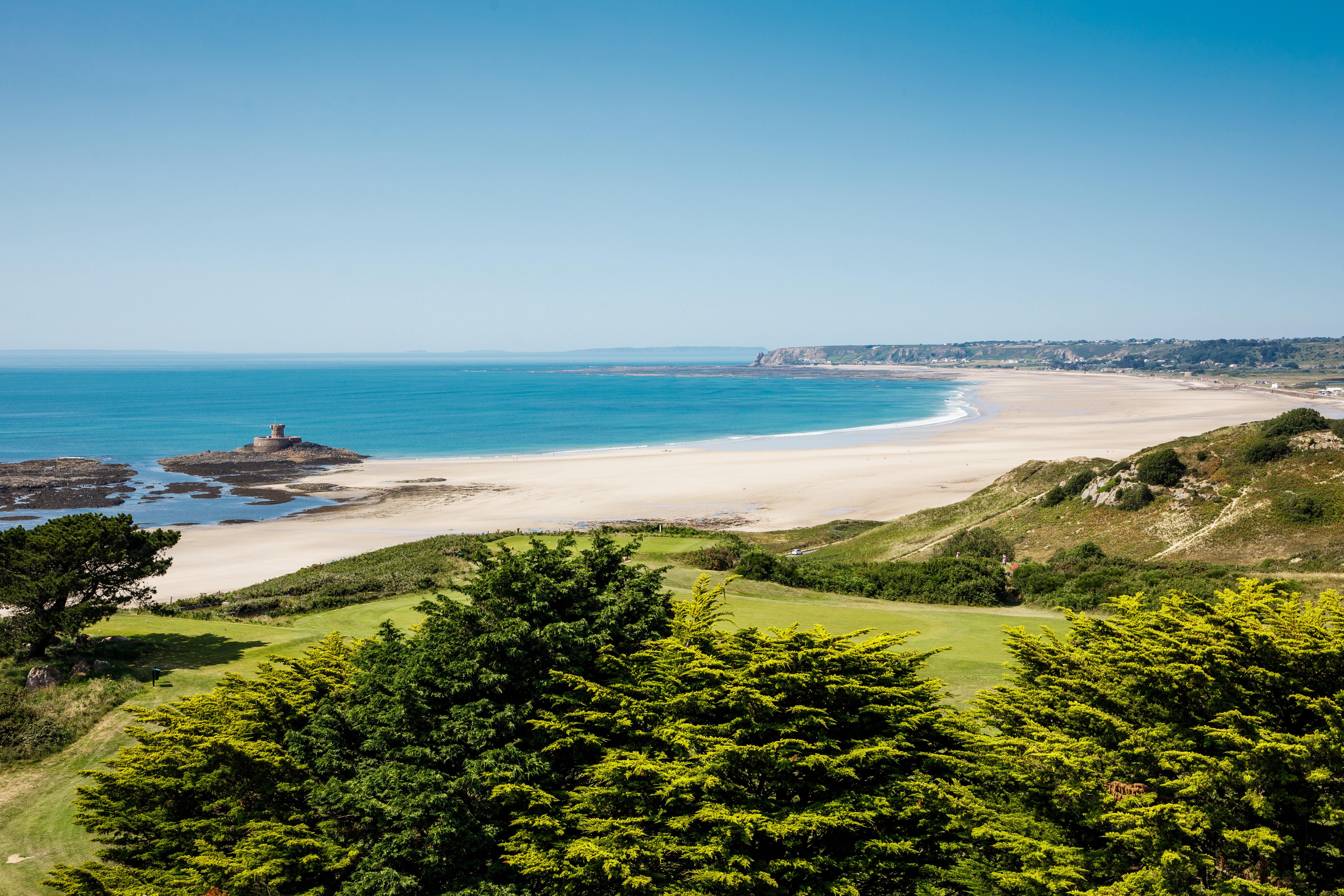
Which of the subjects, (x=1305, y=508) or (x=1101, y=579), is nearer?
(x=1101, y=579)

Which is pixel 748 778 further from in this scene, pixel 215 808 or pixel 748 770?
pixel 215 808

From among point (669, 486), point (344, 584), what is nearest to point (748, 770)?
point (344, 584)

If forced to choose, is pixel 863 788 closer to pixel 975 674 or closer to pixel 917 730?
pixel 917 730

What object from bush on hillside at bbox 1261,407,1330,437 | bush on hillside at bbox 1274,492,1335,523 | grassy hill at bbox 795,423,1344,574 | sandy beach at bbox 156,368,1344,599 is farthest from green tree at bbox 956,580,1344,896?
sandy beach at bbox 156,368,1344,599

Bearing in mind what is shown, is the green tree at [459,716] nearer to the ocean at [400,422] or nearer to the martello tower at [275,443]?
the ocean at [400,422]

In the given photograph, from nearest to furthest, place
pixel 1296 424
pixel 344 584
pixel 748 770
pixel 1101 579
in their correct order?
pixel 748 770
pixel 1101 579
pixel 344 584
pixel 1296 424

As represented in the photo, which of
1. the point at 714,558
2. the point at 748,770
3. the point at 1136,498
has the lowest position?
the point at 714,558
